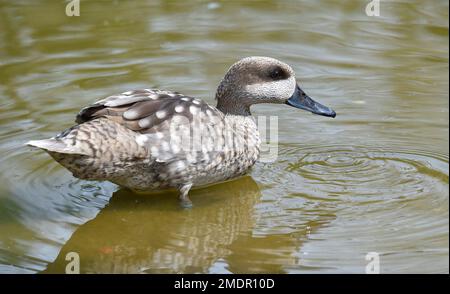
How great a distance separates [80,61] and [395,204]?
4.44 m

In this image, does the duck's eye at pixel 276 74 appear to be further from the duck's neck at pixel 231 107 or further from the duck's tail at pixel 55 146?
the duck's tail at pixel 55 146

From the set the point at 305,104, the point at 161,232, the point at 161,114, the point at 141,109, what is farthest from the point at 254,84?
the point at 161,232

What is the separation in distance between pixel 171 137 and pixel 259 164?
1248mm

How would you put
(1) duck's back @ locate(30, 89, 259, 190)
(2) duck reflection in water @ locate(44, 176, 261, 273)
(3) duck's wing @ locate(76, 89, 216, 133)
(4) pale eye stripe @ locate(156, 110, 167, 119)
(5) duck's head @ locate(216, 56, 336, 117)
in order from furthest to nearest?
(5) duck's head @ locate(216, 56, 336, 117)
(4) pale eye stripe @ locate(156, 110, 167, 119)
(3) duck's wing @ locate(76, 89, 216, 133)
(1) duck's back @ locate(30, 89, 259, 190)
(2) duck reflection in water @ locate(44, 176, 261, 273)

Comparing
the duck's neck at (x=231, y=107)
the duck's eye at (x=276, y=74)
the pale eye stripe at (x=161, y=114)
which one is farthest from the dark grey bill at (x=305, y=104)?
the pale eye stripe at (x=161, y=114)

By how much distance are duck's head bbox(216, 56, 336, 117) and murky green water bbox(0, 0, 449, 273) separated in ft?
1.69

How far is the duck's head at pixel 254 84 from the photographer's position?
7.43m

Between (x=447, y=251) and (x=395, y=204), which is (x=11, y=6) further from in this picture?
(x=447, y=251)

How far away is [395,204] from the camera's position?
669 centimetres

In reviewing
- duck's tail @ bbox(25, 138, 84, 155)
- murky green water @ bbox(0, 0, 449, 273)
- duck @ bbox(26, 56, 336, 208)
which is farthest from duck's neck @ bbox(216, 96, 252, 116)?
duck's tail @ bbox(25, 138, 84, 155)

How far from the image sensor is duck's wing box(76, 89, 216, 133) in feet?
21.5

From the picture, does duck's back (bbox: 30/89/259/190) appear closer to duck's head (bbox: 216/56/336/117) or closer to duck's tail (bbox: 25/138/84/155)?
duck's tail (bbox: 25/138/84/155)

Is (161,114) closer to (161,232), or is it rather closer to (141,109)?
(141,109)
